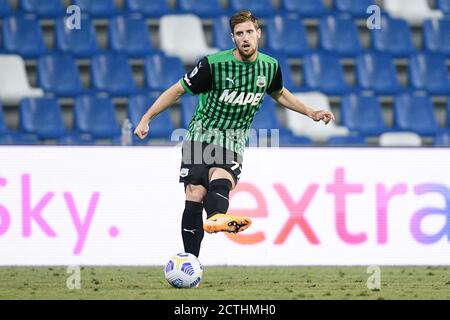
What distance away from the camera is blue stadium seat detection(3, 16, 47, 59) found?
12430 mm

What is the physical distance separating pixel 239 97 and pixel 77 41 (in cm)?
604

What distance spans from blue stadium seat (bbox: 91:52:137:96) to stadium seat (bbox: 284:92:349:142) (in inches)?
77.5

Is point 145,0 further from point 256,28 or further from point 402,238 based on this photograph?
point 256,28

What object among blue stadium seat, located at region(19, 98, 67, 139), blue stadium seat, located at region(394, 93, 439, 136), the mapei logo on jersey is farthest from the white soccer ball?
blue stadium seat, located at region(394, 93, 439, 136)

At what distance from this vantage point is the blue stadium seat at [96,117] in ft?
39.0

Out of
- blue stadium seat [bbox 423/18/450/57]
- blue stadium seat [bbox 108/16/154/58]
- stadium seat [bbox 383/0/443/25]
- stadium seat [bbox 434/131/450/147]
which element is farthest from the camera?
stadium seat [bbox 383/0/443/25]

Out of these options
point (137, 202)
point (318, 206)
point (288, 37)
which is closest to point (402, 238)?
point (318, 206)

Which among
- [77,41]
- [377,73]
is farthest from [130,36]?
[377,73]

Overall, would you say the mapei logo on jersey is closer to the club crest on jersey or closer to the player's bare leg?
the club crest on jersey

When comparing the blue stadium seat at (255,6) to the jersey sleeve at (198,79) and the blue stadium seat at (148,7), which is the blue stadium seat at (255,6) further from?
the jersey sleeve at (198,79)

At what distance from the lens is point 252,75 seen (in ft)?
22.7

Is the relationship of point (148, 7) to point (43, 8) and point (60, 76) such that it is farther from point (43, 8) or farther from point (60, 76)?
point (60, 76)

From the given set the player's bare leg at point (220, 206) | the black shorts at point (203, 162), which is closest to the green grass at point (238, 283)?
the player's bare leg at point (220, 206)

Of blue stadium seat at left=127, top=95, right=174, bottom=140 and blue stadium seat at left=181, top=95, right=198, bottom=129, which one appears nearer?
blue stadium seat at left=127, top=95, right=174, bottom=140
